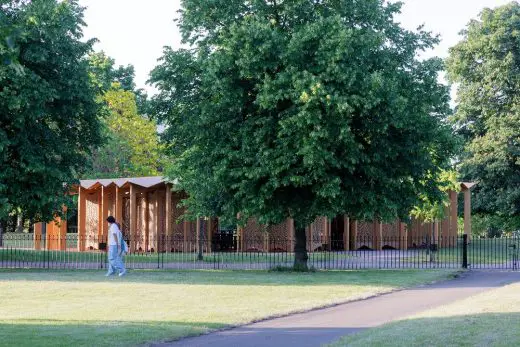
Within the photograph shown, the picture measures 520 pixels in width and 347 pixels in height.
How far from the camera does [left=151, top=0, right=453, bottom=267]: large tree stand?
87.0 feet

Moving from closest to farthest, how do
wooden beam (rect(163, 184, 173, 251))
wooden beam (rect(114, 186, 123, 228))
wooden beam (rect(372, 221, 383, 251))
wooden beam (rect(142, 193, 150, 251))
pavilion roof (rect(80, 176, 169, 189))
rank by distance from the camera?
pavilion roof (rect(80, 176, 169, 189)) < wooden beam (rect(163, 184, 173, 251)) < wooden beam (rect(114, 186, 123, 228)) < wooden beam (rect(142, 193, 150, 251)) < wooden beam (rect(372, 221, 383, 251))

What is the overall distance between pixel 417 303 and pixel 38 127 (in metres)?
17.8

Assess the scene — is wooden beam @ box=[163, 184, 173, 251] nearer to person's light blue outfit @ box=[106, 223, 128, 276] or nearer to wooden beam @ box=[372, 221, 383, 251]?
wooden beam @ box=[372, 221, 383, 251]

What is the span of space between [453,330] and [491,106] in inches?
1815

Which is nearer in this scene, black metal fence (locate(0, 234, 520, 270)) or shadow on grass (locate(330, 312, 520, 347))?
shadow on grass (locate(330, 312, 520, 347))

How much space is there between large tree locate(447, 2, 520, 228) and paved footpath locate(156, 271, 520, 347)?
32446 mm

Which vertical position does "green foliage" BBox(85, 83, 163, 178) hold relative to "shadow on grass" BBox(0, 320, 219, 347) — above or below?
above

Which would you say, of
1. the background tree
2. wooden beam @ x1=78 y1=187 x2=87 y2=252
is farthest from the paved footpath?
the background tree

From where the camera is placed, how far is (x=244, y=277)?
26828 millimetres

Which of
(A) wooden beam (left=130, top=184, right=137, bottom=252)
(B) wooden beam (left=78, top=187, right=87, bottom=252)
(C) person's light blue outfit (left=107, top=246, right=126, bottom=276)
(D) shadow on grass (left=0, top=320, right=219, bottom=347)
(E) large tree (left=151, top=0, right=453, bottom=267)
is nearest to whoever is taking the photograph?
(D) shadow on grass (left=0, top=320, right=219, bottom=347)

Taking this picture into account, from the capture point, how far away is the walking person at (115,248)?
27234 millimetres

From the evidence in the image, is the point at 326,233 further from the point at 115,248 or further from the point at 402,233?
the point at 115,248

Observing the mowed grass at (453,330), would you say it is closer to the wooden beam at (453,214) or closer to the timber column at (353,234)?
the timber column at (353,234)

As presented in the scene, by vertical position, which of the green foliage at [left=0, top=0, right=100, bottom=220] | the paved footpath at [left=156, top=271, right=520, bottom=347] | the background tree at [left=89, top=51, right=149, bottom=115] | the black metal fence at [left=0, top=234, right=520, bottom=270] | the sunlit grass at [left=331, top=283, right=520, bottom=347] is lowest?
the black metal fence at [left=0, top=234, right=520, bottom=270]
